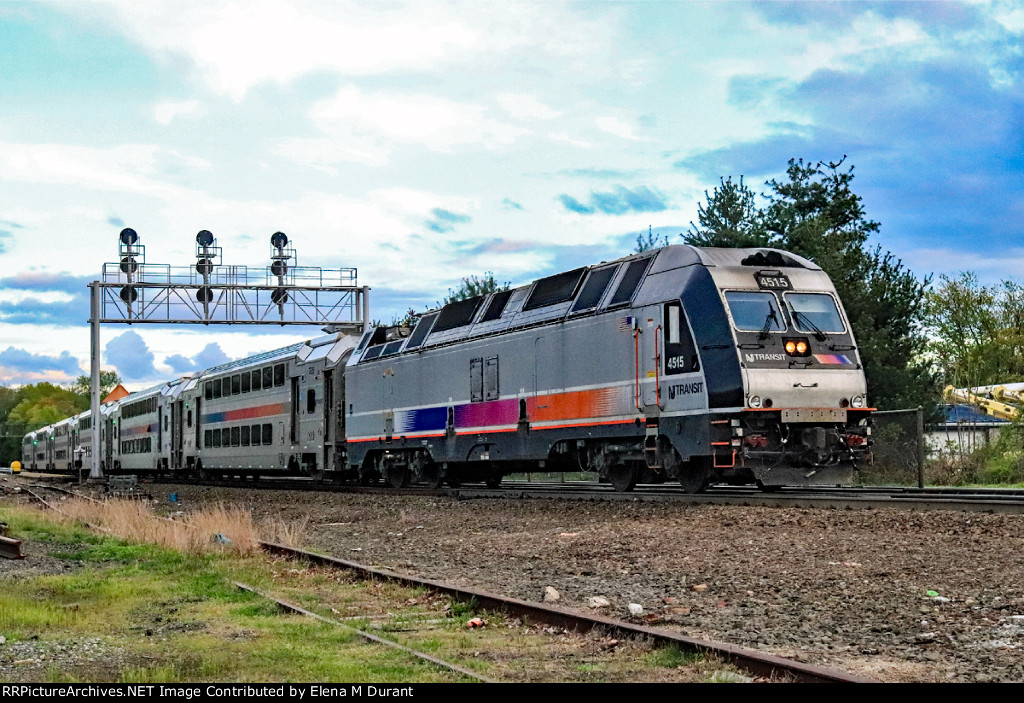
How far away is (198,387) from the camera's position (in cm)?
4109

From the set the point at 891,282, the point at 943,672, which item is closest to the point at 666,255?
the point at 943,672

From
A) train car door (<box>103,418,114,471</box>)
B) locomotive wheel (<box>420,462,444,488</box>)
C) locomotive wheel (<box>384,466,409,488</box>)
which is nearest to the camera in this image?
locomotive wheel (<box>420,462,444,488</box>)

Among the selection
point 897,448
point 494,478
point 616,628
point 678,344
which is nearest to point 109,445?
point 494,478

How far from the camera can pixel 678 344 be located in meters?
16.8

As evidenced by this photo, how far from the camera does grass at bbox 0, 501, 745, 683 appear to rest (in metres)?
6.70

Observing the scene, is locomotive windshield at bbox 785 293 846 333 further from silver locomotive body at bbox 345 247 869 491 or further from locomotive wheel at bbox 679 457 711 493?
locomotive wheel at bbox 679 457 711 493

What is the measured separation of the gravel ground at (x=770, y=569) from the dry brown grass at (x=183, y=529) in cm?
115

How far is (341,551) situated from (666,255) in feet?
23.1

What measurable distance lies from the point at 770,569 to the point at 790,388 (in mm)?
5804

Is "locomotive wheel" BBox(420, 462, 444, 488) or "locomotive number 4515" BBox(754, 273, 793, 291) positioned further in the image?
"locomotive wheel" BBox(420, 462, 444, 488)

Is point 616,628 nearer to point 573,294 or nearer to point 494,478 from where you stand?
point 573,294

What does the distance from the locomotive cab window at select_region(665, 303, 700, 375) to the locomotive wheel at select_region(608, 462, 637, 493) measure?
8.53 feet

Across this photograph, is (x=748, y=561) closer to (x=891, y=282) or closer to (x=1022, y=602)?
(x=1022, y=602)

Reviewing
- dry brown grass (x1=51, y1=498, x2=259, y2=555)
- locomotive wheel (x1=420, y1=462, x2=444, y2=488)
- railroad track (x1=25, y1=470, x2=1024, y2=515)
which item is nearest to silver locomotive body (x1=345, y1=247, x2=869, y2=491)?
railroad track (x1=25, y1=470, x2=1024, y2=515)
